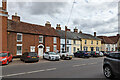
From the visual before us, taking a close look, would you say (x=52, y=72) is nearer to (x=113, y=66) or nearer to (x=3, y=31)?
(x=113, y=66)

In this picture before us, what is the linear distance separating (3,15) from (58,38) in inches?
570

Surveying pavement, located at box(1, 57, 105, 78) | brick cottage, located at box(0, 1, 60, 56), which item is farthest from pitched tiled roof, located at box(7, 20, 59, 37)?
pavement, located at box(1, 57, 105, 78)

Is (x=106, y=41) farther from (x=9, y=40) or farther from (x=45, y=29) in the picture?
(x=9, y=40)

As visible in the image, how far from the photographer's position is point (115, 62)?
5949mm

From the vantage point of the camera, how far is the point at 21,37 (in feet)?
70.5

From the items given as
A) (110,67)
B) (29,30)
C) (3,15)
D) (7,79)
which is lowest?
(7,79)

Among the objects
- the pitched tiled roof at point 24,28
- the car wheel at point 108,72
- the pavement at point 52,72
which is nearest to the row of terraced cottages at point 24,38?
the pitched tiled roof at point 24,28

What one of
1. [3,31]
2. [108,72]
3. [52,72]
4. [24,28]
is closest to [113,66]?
[108,72]

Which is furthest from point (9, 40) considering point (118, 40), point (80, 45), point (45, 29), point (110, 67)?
point (118, 40)

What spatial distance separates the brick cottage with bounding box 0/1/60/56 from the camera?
1922cm

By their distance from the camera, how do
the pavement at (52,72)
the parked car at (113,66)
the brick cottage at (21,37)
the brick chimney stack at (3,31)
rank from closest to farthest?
the parked car at (113,66), the pavement at (52,72), the brick chimney stack at (3,31), the brick cottage at (21,37)

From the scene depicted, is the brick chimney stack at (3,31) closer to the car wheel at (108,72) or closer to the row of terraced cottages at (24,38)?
the row of terraced cottages at (24,38)

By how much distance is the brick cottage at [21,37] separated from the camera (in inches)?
757

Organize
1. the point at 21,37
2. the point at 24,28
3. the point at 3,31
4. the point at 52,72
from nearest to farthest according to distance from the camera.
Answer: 1. the point at 52,72
2. the point at 3,31
3. the point at 21,37
4. the point at 24,28
